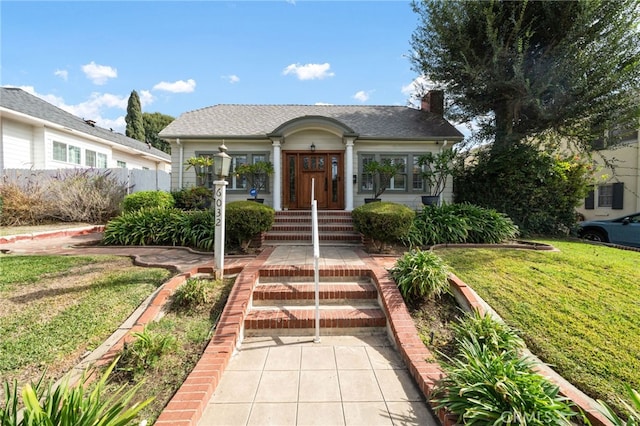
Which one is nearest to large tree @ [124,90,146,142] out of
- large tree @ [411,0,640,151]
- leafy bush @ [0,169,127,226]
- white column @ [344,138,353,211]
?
leafy bush @ [0,169,127,226]

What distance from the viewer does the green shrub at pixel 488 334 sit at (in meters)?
2.99

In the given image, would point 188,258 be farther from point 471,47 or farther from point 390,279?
point 471,47

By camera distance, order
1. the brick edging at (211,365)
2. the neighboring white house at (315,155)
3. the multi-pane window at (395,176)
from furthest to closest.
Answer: the multi-pane window at (395,176) < the neighboring white house at (315,155) < the brick edging at (211,365)

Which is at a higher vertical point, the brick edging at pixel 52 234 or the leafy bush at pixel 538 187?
the leafy bush at pixel 538 187

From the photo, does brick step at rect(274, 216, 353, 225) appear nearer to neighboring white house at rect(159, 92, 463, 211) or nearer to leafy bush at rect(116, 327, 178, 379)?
neighboring white house at rect(159, 92, 463, 211)

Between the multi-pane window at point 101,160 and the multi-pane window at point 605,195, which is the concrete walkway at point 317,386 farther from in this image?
the multi-pane window at point 101,160

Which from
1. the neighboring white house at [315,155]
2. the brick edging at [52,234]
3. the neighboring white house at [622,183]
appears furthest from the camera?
the neighboring white house at [622,183]

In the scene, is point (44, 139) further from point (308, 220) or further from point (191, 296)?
point (191, 296)

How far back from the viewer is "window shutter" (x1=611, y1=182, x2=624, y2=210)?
12969 millimetres

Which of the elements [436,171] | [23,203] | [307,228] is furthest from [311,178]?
[23,203]

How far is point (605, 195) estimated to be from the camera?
545 inches

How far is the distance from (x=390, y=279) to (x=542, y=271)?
2.74 meters

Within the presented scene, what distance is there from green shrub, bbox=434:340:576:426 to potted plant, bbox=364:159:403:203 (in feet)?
25.9

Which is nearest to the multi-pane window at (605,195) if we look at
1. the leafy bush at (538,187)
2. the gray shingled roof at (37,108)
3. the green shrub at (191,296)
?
the leafy bush at (538,187)
